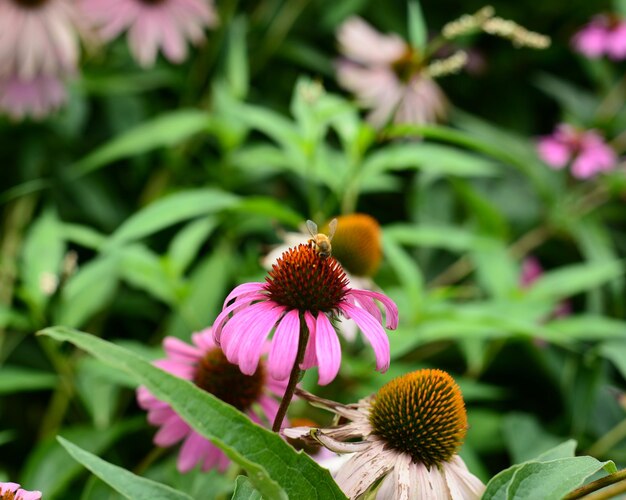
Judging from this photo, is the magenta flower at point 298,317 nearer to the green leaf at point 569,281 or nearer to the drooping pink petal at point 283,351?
the drooping pink petal at point 283,351

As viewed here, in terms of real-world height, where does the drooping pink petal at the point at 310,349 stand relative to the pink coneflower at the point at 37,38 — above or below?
below

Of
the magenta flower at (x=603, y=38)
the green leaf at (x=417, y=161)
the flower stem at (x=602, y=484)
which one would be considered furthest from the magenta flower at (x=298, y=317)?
the magenta flower at (x=603, y=38)

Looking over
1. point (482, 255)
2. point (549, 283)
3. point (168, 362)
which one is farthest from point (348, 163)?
point (168, 362)

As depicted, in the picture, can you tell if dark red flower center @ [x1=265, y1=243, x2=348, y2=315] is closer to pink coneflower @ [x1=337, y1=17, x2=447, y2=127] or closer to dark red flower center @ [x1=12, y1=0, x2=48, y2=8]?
pink coneflower @ [x1=337, y1=17, x2=447, y2=127]

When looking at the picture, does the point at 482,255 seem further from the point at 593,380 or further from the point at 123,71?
the point at 123,71

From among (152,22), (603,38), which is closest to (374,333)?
(152,22)

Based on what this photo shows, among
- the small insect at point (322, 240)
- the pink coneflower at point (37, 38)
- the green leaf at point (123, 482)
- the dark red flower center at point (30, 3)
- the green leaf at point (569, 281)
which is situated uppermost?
the dark red flower center at point (30, 3)

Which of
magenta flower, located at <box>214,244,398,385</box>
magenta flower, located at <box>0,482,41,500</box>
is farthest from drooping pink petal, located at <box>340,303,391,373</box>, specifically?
magenta flower, located at <box>0,482,41,500</box>
